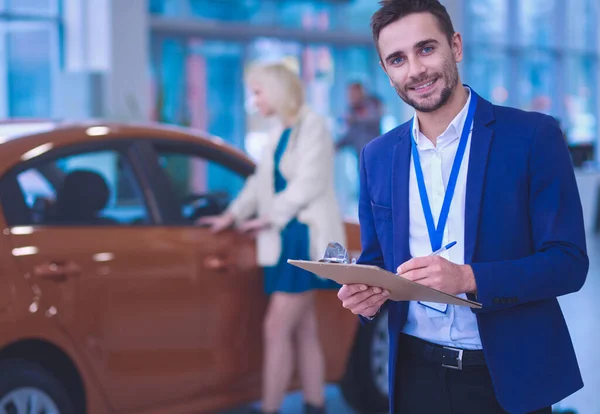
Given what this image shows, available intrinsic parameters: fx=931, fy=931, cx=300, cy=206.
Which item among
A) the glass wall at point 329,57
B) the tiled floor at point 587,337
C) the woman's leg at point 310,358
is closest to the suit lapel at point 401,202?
the woman's leg at point 310,358

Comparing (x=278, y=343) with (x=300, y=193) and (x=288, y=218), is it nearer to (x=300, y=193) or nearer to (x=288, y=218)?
(x=288, y=218)

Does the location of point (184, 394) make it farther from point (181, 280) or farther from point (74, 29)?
point (74, 29)

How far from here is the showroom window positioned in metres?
11.5

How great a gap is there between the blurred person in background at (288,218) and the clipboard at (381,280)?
7.62 ft

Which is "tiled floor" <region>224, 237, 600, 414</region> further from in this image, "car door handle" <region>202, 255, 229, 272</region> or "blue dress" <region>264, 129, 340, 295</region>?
"car door handle" <region>202, 255, 229, 272</region>

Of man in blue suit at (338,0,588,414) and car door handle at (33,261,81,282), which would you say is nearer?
man in blue suit at (338,0,588,414)

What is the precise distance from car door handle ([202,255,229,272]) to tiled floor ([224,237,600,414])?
41.6 inches

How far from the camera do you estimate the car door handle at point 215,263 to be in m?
4.11

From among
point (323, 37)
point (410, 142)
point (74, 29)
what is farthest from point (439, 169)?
point (323, 37)

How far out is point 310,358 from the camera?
448 cm

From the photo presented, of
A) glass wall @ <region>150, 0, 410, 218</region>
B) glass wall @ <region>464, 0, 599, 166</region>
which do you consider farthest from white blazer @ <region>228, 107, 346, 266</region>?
glass wall @ <region>464, 0, 599, 166</region>

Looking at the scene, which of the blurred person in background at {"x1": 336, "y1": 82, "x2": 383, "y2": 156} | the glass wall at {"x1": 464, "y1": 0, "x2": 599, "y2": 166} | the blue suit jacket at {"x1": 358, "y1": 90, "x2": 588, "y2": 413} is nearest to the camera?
the blue suit jacket at {"x1": 358, "y1": 90, "x2": 588, "y2": 413}

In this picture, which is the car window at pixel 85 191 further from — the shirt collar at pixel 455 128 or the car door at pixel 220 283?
the shirt collar at pixel 455 128

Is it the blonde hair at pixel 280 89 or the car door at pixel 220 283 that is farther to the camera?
the blonde hair at pixel 280 89
